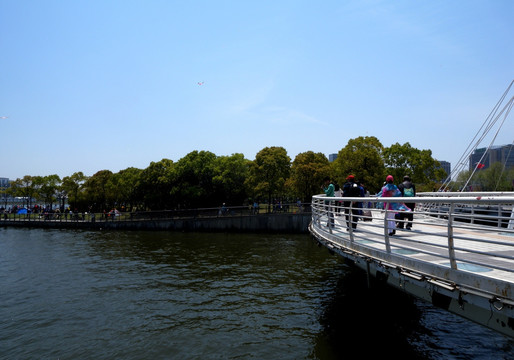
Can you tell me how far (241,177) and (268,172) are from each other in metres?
6.81

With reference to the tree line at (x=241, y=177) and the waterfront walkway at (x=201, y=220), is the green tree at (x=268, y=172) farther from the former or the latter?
the waterfront walkway at (x=201, y=220)

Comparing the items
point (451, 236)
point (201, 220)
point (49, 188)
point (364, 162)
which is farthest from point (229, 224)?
point (49, 188)

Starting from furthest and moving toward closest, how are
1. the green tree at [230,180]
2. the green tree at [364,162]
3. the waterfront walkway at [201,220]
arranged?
the green tree at [230,180], the green tree at [364,162], the waterfront walkway at [201,220]

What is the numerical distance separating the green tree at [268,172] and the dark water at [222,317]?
34.5 m

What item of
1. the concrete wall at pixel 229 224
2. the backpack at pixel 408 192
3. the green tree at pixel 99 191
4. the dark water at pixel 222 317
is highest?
the green tree at pixel 99 191

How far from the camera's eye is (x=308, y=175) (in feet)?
164

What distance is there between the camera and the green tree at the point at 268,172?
55.4 meters

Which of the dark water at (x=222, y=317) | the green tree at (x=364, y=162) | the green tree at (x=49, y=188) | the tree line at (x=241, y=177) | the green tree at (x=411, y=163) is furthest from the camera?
the green tree at (x=49, y=188)

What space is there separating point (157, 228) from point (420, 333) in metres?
40.8

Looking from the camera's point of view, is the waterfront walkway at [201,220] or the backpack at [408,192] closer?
the backpack at [408,192]

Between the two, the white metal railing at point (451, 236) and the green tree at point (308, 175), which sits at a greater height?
the green tree at point (308, 175)

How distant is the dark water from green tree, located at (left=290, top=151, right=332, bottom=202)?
29.0 metres

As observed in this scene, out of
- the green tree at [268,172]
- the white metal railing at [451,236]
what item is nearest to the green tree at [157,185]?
the green tree at [268,172]

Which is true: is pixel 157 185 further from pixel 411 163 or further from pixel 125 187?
pixel 411 163
